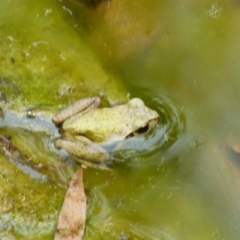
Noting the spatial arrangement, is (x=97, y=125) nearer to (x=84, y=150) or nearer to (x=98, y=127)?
(x=98, y=127)

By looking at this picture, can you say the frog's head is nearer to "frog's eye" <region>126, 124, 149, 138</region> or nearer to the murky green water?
"frog's eye" <region>126, 124, 149, 138</region>

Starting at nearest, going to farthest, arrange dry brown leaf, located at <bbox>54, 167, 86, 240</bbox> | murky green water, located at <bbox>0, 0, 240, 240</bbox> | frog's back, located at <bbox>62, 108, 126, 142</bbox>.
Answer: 1. dry brown leaf, located at <bbox>54, 167, 86, 240</bbox>
2. murky green water, located at <bbox>0, 0, 240, 240</bbox>
3. frog's back, located at <bbox>62, 108, 126, 142</bbox>

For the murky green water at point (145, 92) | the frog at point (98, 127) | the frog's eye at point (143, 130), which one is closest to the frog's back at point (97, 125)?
the frog at point (98, 127)

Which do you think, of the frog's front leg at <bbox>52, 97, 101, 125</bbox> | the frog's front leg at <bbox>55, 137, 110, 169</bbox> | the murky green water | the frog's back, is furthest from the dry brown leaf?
the frog's front leg at <bbox>52, 97, 101, 125</bbox>

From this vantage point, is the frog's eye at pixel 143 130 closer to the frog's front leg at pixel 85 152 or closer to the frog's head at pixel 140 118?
the frog's head at pixel 140 118

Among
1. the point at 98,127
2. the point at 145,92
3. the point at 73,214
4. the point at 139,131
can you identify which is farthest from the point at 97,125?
Result: the point at 73,214

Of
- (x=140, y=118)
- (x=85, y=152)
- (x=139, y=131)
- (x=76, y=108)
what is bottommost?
(x=85, y=152)

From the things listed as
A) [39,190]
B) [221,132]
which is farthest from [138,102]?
Answer: [39,190]
